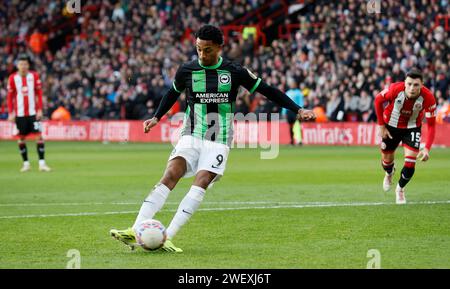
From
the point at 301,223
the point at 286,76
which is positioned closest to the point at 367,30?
the point at 286,76

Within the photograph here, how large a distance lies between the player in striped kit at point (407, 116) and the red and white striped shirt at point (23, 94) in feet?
31.6

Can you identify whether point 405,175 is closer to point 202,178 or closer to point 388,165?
point 388,165

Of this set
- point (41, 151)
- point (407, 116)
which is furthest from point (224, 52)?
point (407, 116)

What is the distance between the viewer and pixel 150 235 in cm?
901

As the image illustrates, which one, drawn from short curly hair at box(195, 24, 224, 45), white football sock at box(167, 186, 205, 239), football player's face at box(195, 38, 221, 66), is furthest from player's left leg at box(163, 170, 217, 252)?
short curly hair at box(195, 24, 224, 45)

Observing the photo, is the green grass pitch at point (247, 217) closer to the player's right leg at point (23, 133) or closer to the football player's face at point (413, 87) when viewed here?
the player's right leg at point (23, 133)

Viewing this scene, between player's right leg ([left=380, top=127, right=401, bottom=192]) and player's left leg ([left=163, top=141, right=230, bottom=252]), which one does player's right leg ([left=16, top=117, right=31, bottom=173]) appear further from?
player's left leg ([left=163, top=141, right=230, bottom=252])

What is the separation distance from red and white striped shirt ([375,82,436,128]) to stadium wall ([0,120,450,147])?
14.6m

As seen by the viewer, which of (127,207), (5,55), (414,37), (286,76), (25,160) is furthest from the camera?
(5,55)

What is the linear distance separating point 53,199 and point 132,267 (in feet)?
23.2

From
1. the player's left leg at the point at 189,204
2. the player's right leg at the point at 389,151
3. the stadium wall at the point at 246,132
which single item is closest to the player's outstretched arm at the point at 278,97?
the player's left leg at the point at 189,204

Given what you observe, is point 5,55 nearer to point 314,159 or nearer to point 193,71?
point 314,159

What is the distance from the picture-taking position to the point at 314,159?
83.0 ft

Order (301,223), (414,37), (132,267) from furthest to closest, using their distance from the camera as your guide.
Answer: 1. (414,37)
2. (301,223)
3. (132,267)
